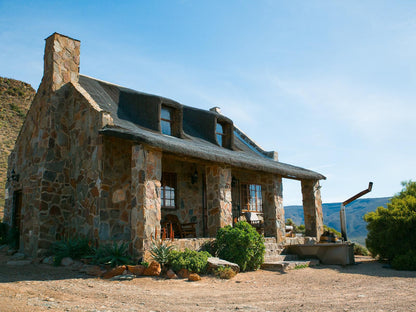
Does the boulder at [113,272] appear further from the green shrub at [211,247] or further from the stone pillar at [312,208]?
the stone pillar at [312,208]

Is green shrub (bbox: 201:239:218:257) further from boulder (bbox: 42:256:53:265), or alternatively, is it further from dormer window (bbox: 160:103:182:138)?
dormer window (bbox: 160:103:182:138)

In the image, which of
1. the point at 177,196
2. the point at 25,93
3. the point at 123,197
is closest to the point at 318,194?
the point at 177,196

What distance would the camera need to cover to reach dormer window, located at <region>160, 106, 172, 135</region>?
1328cm

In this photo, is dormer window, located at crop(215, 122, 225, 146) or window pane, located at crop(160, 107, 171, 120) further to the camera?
dormer window, located at crop(215, 122, 225, 146)

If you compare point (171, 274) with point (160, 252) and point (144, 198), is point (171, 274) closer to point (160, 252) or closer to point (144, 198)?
point (160, 252)

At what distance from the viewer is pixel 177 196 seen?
13062 millimetres

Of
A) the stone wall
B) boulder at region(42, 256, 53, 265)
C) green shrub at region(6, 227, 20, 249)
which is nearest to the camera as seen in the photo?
boulder at region(42, 256, 53, 265)

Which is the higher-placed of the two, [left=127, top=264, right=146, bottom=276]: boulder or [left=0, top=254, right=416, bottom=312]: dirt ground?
[left=127, top=264, right=146, bottom=276]: boulder

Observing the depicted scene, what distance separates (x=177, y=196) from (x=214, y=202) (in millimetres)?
2350

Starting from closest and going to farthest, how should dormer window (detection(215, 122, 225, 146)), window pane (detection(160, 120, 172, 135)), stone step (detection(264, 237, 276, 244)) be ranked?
1. stone step (detection(264, 237, 276, 244))
2. window pane (detection(160, 120, 172, 135))
3. dormer window (detection(215, 122, 225, 146))

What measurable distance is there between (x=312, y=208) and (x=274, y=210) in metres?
2.56

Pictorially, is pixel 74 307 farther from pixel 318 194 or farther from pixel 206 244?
pixel 318 194

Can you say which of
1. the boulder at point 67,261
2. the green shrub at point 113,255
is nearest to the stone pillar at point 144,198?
the green shrub at point 113,255

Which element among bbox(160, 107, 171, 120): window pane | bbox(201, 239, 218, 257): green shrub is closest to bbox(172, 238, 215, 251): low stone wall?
bbox(201, 239, 218, 257): green shrub
